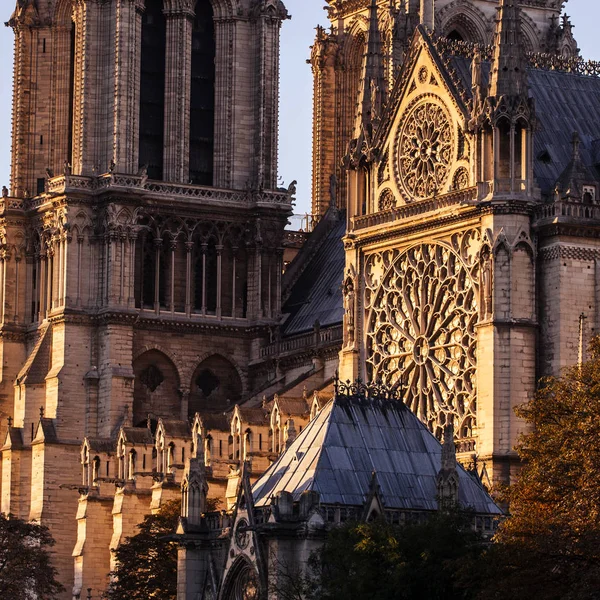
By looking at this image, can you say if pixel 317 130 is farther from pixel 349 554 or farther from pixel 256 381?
pixel 349 554

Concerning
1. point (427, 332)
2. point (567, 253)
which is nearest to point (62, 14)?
point (427, 332)

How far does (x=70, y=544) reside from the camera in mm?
114375

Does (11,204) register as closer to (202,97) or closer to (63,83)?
(63,83)

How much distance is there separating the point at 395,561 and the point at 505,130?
1047 inches

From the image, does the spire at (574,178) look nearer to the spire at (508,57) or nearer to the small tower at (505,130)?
the small tower at (505,130)

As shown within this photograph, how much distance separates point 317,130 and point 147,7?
1128cm

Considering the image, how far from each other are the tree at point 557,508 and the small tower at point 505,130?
19387mm

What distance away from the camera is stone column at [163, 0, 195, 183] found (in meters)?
121

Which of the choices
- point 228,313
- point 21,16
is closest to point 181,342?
point 228,313

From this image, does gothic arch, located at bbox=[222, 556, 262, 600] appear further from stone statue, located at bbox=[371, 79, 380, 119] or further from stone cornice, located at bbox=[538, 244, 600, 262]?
stone statue, located at bbox=[371, 79, 380, 119]

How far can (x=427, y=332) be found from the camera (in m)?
94.3

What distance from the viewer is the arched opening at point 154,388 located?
119 metres

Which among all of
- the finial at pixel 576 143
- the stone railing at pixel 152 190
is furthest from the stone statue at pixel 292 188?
the finial at pixel 576 143

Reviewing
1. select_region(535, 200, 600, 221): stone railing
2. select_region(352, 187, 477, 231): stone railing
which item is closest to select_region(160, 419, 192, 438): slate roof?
select_region(352, 187, 477, 231): stone railing
